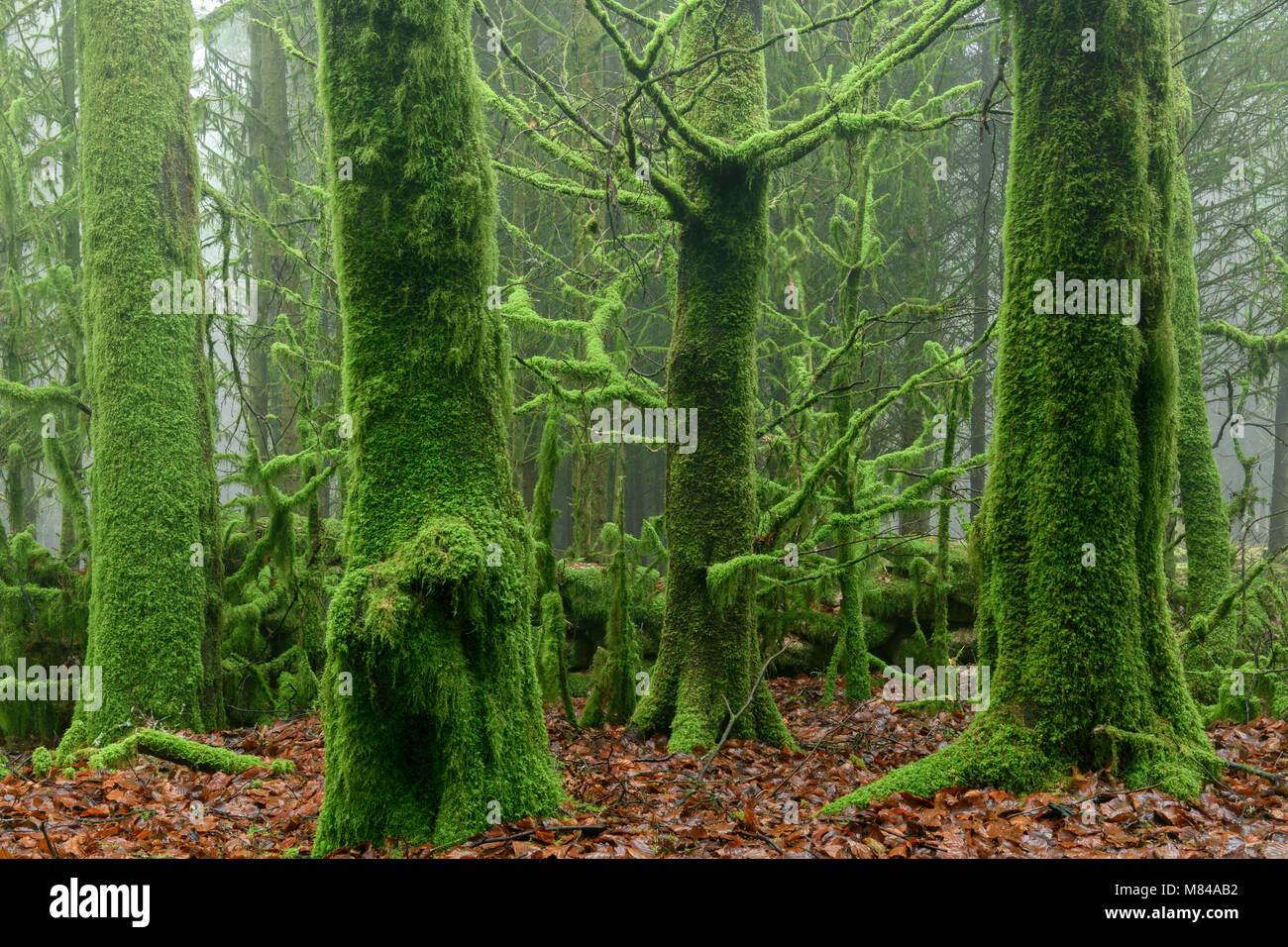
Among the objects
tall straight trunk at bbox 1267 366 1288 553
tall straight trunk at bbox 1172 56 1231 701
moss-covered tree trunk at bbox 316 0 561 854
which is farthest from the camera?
tall straight trunk at bbox 1267 366 1288 553

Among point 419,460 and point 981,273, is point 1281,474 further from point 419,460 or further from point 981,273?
point 419,460

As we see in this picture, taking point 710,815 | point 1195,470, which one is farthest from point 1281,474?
point 710,815

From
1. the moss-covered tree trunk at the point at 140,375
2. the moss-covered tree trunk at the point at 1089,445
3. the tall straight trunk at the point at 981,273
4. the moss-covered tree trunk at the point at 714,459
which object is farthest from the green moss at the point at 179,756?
the tall straight trunk at the point at 981,273

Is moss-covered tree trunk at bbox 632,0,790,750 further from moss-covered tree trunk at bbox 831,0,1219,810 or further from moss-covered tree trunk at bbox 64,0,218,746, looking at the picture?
moss-covered tree trunk at bbox 64,0,218,746

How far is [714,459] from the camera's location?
6.88 meters

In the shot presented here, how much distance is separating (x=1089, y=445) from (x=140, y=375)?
6.90 metres

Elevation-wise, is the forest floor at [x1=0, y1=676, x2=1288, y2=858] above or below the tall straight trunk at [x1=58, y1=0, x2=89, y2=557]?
below

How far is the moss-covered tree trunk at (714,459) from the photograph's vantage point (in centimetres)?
679

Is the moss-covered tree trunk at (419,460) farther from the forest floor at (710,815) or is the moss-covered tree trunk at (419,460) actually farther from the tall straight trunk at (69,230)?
the tall straight trunk at (69,230)

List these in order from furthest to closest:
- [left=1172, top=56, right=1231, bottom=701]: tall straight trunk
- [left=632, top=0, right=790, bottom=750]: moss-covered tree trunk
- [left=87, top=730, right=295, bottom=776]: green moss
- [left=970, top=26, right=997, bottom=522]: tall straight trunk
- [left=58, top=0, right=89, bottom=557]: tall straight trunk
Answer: [left=970, top=26, right=997, bottom=522]: tall straight trunk → [left=58, top=0, right=89, bottom=557]: tall straight trunk → [left=1172, top=56, right=1231, bottom=701]: tall straight trunk → [left=632, top=0, right=790, bottom=750]: moss-covered tree trunk → [left=87, top=730, right=295, bottom=776]: green moss

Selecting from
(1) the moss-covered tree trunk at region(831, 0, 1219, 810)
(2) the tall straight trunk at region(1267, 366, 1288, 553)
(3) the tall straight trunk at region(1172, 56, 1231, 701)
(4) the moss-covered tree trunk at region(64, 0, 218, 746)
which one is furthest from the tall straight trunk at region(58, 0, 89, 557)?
(2) the tall straight trunk at region(1267, 366, 1288, 553)

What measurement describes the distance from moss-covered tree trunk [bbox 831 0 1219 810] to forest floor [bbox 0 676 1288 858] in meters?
0.27

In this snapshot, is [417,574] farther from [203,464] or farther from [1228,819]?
[203,464]

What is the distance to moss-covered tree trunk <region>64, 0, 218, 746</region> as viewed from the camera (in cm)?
686
